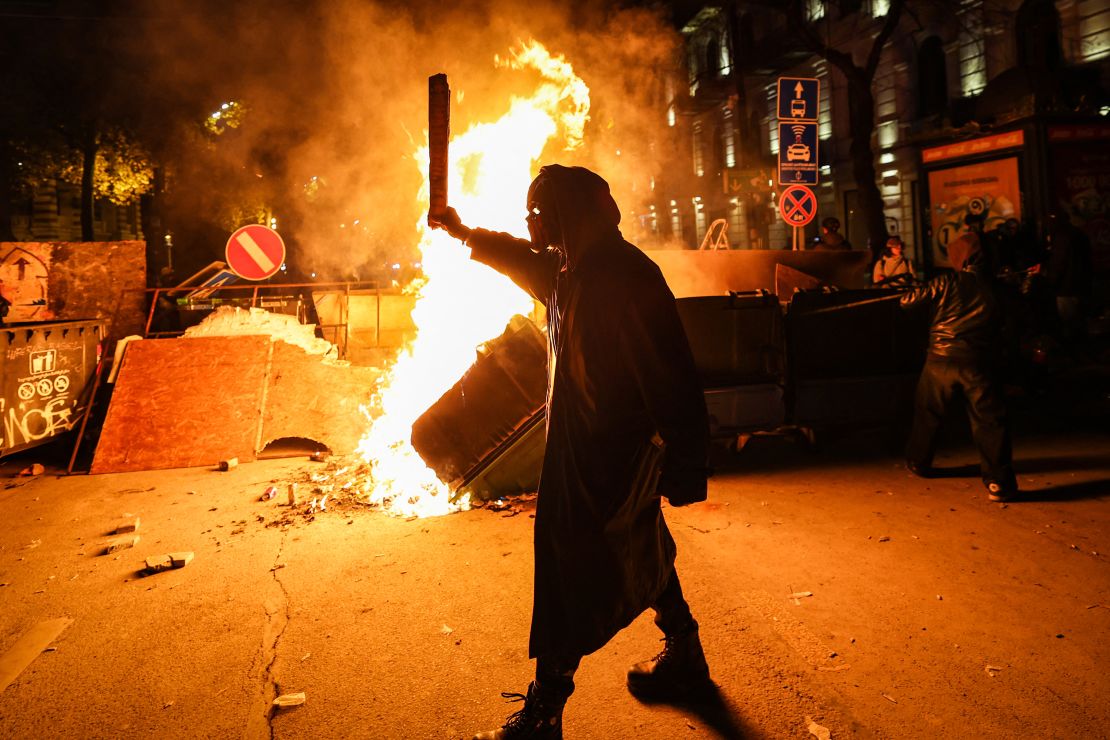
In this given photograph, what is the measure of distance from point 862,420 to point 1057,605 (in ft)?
11.3

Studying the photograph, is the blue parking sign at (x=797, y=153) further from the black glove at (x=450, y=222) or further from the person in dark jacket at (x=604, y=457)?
→ the person in dark jacket at (x=604, y=457)

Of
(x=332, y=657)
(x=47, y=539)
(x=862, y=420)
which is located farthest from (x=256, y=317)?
(x=862, y=420)

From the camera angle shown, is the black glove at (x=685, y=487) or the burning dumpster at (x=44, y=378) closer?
the black glove at (x=685, y=487)

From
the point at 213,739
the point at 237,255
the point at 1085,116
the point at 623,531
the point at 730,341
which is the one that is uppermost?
the point at 1085,116

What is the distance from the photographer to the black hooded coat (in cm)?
239

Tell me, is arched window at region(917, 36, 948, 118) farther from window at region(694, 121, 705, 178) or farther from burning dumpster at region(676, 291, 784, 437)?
burning dumpster at region(676, 291, 784, 437)

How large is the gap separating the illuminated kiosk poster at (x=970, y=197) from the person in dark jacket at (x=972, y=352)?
1026 centimetres

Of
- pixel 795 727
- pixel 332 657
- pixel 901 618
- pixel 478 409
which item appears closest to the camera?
pixel 795 727

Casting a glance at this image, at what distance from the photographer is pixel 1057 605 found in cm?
361

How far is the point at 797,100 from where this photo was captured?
36.9ft

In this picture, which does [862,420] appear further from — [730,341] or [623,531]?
[623,531]

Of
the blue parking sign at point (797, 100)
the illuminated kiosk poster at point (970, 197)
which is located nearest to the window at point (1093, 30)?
the illuminated kiosk poster at point (970, 197)

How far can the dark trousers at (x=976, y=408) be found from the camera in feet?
17.4

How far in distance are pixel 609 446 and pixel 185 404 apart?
679 cm
